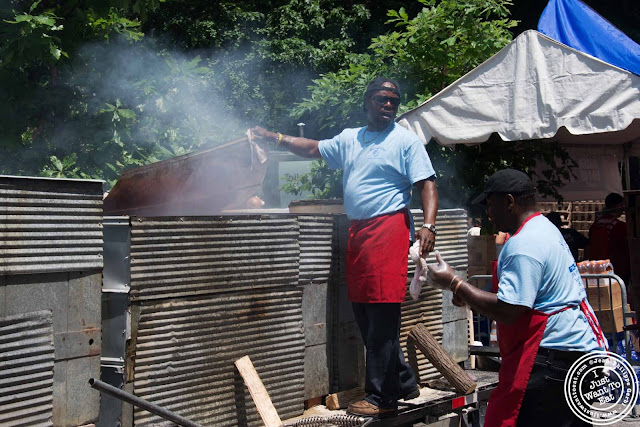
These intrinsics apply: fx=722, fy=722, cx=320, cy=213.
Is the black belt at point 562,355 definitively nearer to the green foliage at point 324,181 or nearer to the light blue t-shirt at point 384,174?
the light blue t-shirt at point 384,174

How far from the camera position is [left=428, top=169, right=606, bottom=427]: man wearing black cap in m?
3.12

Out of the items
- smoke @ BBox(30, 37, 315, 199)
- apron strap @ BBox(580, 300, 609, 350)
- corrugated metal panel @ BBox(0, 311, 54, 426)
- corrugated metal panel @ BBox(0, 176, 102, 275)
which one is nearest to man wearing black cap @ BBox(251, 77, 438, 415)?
apron strap @ BBox(580, 300, 609, 350)

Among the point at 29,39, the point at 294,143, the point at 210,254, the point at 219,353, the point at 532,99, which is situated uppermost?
the point at 29,39

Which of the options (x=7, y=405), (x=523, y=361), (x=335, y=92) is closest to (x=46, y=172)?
Answer: (x=335, y=92)

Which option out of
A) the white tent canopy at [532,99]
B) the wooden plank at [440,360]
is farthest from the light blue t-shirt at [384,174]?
the white tent canopy at [532,99]

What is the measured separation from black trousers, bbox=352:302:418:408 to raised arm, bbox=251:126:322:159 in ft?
3.54

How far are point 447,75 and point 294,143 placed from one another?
3987mm

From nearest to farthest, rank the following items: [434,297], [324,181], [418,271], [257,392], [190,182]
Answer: [418,271] < [257,392] < [190,182] < [434,297] < [324,181]

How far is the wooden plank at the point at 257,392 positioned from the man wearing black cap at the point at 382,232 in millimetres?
538

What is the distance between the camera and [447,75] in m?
8.32

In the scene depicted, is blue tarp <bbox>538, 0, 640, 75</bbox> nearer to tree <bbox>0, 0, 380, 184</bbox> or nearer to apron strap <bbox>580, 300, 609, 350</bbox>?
tree <bbox>0, 0, 380, 184</bbox>

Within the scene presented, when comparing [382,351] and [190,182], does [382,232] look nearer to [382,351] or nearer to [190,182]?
[382,351]

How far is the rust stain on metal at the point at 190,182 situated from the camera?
15.1 ft

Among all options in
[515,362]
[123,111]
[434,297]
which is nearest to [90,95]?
[123,111]
